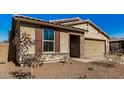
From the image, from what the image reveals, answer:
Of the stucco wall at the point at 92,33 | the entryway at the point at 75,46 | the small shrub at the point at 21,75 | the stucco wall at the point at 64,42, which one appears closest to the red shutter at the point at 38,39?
the stucco wall at the point at 64,42

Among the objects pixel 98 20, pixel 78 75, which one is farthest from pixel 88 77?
pixel 98 20

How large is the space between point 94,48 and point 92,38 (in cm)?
123

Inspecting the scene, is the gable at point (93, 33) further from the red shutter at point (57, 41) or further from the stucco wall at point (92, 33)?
the red shutter at point (57, 41)

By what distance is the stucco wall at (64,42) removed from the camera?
47.5 feet

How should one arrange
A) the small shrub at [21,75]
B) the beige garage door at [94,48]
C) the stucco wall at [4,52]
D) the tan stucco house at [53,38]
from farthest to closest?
the beige garage door at [94,48] < the stucco wall at [4,52] < the tan stucco house at [53,38] < the small shrub at [21,75]

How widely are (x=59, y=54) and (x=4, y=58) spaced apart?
15.8 ft

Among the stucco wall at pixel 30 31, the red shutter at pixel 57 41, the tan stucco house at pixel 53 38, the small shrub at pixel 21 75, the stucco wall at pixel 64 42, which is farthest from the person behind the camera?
the stucco wall at pixel 64 42

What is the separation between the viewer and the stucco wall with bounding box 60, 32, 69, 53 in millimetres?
14492

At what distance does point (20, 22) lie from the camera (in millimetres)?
12023

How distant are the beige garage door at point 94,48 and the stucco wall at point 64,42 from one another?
4.15m

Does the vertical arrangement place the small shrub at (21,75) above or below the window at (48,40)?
below

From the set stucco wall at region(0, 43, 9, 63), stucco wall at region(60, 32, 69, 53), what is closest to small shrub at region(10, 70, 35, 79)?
stucco wall at region(60, 32, 69, 53)

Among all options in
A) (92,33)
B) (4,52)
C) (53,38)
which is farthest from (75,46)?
(4,52)

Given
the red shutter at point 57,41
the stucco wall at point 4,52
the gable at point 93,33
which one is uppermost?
the gable at point 93,33
